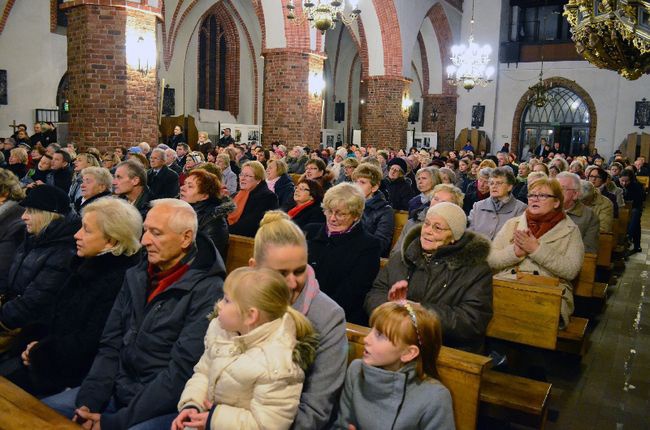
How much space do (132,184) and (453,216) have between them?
3595mm

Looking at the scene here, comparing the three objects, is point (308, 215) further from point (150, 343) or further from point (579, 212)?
point (150, 343)

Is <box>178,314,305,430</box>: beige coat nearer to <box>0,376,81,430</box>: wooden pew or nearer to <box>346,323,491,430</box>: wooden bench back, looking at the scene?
<box>0,376,81,430</box>: wooden pew

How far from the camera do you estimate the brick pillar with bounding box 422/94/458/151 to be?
2537 cm

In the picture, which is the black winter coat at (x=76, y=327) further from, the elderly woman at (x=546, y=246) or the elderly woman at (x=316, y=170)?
the elderly woman at (x=316, y=170)

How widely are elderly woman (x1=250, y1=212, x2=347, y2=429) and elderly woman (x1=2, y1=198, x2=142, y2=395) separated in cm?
109

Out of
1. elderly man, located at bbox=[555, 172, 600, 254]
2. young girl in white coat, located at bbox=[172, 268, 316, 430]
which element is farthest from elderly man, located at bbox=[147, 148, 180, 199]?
young girl in white coat, located at bbox=[172, 268, 316, 430]

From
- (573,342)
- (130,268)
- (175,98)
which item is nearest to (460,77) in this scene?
(175,98)

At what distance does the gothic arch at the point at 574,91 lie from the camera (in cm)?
2331

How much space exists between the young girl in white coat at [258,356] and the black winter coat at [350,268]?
1.46 m

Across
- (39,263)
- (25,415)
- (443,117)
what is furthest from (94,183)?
(443,117)

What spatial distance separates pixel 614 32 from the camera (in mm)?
6199

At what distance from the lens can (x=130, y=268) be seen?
10.3 feet

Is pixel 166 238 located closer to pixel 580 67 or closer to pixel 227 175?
pixel 227 175

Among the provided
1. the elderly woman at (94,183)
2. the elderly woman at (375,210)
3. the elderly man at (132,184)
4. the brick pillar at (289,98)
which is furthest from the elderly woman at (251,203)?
the brick pillar at (289,98)
